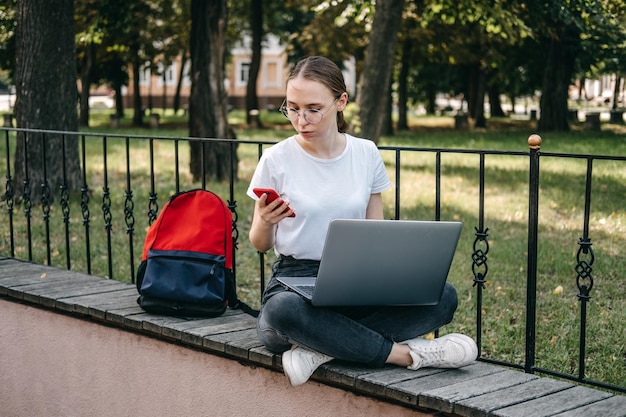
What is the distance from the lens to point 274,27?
Result: 4191 centimetres

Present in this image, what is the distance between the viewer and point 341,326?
11.1 ft

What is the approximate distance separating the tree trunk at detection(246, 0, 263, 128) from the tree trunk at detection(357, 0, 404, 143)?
17692mm

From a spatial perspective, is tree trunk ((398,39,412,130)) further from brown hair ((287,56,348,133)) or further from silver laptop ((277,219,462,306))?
silver laptop ((277,219,462,306))

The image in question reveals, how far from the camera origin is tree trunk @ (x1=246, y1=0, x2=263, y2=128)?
3194 centimetres

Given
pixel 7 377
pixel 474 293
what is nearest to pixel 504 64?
pixel 474 293

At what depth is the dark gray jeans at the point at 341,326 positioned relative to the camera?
3.37 metres

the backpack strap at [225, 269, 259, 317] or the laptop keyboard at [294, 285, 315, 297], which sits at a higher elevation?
the laptop keyboard at [294, 285, 315, 297]

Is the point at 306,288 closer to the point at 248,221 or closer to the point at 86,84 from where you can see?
the point at 248,221

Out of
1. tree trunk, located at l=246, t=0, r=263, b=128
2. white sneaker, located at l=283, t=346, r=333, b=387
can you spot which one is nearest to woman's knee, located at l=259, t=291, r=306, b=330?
white sneaker, located at l=283, t=346, r=333, b=387

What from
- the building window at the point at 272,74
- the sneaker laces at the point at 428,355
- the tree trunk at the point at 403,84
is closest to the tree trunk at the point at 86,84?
the tree trunk at the point at 403,84

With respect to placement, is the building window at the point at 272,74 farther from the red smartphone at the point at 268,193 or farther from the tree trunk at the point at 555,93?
the red smartphone at the point at 268,193

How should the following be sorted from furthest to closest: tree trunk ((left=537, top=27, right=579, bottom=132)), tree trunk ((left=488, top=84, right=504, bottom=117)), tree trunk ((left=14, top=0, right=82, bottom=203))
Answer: tree trunk ((left=488, top=84, right=504, bottom=117))
tree trunk ((left=537, top=27, right=579, bottom=132))
tree trunk ((left=14, top=0, right=82, bottom=203))

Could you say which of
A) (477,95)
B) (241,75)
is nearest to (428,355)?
(477,95)

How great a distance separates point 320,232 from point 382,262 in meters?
0.38
